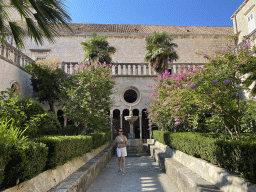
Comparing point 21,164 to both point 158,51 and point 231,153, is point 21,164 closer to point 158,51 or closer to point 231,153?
point 231,153

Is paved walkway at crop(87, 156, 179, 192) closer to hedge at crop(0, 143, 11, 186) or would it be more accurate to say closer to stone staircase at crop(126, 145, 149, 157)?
hedge at crop(0, 143, 11, 186)

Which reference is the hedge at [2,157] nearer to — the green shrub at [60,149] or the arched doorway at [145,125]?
the green shrub at [60,149]

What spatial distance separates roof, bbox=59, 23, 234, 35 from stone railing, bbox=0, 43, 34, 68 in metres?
8.94

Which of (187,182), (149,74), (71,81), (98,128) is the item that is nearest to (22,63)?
(71,81)

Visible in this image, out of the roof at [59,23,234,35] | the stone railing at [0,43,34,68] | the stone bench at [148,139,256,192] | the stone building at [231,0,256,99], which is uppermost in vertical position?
the roof at [59,23,234,35]

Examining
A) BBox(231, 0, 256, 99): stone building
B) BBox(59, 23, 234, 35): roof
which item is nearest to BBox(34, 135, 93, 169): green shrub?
BBox(231, 0, 256, 99): stone building

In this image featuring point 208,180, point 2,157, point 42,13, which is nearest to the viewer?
point 2,157

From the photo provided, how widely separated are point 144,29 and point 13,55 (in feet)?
47.7

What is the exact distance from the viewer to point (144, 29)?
22359 millimetres

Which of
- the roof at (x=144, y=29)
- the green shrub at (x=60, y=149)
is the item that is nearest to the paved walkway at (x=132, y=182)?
the green shrub at (x=60, y=149)

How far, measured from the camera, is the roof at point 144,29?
842 inches

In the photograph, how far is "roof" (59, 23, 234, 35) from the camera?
70.2ft

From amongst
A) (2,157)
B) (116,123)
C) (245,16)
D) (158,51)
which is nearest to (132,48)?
(158,51)

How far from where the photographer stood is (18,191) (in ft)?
8.69
